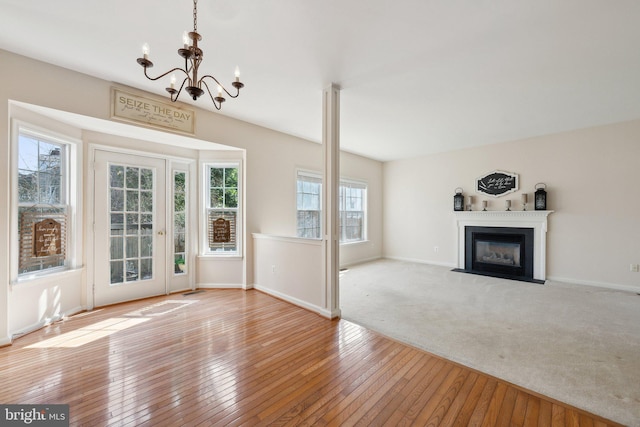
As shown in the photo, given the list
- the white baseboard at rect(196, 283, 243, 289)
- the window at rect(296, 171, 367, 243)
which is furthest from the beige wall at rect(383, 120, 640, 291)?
the white baseboard at rect(196, 283, 243, 289)

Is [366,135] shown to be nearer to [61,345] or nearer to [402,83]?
[402,83]

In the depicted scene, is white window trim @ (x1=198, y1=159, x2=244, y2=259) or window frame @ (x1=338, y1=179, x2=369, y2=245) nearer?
white window trim @ (x1=198, y1=159, x2=244, y2=259)

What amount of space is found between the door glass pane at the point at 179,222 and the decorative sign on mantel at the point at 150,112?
902 mm

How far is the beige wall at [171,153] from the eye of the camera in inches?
98.1

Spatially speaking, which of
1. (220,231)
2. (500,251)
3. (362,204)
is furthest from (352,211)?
(220,231)

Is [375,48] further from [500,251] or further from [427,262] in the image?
[427,262]

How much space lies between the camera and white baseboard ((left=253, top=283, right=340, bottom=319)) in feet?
10.4

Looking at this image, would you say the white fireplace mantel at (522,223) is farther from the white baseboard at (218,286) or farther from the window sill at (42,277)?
the window sill at (42,277)

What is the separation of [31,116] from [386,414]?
4284mm

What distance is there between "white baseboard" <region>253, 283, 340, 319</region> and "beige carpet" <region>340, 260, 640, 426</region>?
22 cm

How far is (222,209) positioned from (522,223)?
18.7 ft

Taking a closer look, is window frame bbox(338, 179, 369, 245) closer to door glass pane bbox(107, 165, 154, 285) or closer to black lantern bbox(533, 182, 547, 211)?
black lantern bbox(533, 182, 547, 211)

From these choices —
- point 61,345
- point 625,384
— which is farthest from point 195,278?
point 625,384

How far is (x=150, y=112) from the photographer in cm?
336
